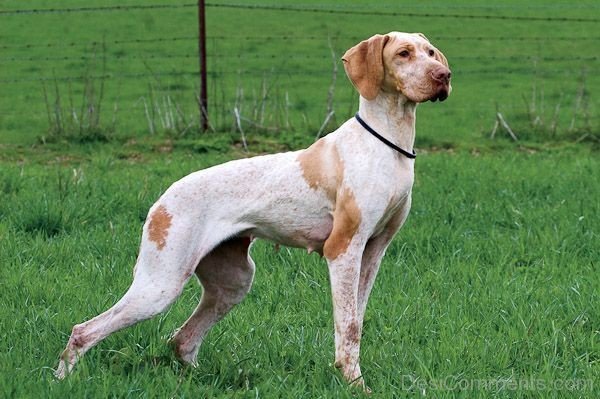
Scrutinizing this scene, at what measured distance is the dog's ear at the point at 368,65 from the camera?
4.84 meters

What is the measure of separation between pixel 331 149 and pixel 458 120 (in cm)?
1196

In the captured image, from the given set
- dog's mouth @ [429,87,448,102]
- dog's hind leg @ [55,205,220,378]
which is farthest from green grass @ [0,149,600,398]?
dog's mouth @ [429,87,448,102]

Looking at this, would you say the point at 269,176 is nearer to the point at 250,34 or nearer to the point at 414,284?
the point at 414,284

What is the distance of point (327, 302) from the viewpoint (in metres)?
6.39

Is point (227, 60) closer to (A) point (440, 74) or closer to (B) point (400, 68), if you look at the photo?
(B) point (400, 68)

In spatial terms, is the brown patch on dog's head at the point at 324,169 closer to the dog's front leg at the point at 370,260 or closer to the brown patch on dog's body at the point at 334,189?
the brown patch on dog's body at the point at 334,189

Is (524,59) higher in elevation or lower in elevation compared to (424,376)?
lower

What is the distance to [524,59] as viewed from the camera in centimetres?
2248

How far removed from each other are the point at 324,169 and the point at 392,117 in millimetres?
370

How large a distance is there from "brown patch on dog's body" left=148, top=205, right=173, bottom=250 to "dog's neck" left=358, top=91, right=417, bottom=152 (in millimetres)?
963

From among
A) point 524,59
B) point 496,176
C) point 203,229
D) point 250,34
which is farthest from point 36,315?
point 250,34

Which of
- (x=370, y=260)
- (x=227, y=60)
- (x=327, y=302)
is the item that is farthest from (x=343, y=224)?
(x=227, y=60)

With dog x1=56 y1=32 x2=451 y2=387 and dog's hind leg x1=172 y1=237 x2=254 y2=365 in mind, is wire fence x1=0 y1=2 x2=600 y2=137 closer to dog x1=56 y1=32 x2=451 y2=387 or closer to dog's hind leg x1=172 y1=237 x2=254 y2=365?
dog's hind leg x1=172 y1=237 x2=254 y2=365

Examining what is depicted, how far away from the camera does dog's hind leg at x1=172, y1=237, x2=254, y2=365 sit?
5289mm
